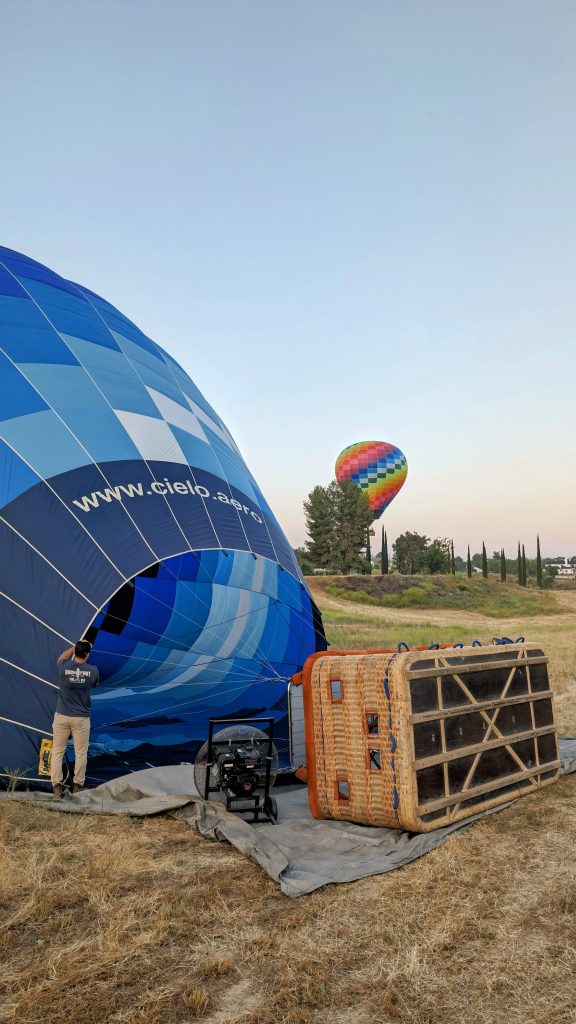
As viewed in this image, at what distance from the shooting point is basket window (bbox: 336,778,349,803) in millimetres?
4699

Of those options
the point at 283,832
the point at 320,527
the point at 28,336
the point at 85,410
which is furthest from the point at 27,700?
the point at 320,527

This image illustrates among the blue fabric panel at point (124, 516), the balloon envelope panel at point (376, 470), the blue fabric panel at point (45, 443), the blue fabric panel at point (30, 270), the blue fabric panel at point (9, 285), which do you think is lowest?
the blue fabric panel at point (124, 516)

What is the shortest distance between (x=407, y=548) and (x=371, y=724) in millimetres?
64180

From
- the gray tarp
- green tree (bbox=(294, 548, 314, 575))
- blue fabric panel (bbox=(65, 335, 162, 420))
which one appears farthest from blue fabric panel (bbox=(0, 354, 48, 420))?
green tree (bbox=(294, 548, 314, 575))

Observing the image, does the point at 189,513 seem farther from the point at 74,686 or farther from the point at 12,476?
the point at 74,686

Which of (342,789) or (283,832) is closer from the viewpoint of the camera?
(283,832)

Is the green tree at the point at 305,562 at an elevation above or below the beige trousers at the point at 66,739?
above

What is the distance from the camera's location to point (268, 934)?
3.06 meters

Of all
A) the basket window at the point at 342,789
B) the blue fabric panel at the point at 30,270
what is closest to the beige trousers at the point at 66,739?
the basket window at the point at 342,789

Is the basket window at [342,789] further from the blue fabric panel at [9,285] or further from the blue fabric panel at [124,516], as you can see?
the blue fabric panel at [9,285]

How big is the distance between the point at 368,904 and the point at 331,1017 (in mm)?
929

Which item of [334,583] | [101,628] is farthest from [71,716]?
[334,583]

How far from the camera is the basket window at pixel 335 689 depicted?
4750 mm

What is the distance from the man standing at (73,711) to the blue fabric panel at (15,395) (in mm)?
2266
